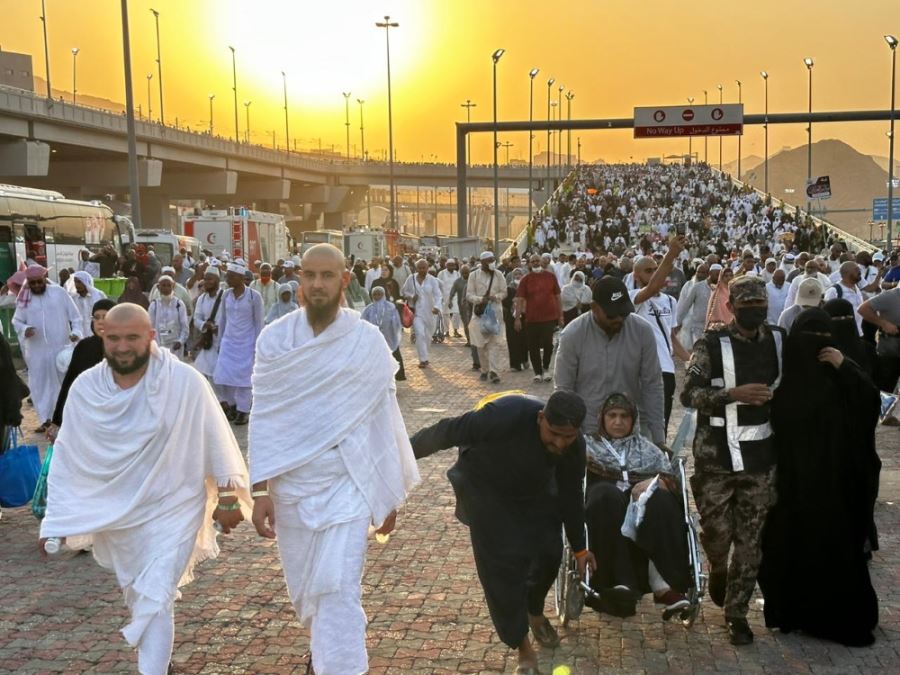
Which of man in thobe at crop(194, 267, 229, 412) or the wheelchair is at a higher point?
man in thobe at crop(194, 267, 229, 412)

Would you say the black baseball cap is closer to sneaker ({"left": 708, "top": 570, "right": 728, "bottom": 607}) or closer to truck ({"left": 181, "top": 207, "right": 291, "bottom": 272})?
sneaker ({"left": 708, "top": 570, "right": 728, "bottom": 607})

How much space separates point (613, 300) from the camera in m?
6.27

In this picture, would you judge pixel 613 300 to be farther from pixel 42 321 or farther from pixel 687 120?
pixel 687 120

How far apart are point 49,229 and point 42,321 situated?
15.5 meters

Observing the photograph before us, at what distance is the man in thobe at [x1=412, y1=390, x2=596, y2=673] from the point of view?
4914mm

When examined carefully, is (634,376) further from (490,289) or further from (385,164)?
(385,164)

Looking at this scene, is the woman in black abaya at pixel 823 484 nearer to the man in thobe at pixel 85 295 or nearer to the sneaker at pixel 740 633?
the sneaker at pixel 740 633

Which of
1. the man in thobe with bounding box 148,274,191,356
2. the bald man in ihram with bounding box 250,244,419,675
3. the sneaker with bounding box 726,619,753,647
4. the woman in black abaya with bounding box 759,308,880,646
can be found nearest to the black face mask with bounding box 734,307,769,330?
the woman in black abaya with bounding box 759,308,880,646

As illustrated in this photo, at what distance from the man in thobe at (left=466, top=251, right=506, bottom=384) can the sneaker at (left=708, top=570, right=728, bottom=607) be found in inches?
417

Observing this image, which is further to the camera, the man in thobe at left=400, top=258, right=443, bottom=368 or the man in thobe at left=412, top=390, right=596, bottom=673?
the man in thobe at left=400, top=258, right=443, bottom=368

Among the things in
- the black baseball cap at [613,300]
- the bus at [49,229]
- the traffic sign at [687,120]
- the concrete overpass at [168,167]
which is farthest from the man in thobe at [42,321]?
the concrete overpass at [168,167]

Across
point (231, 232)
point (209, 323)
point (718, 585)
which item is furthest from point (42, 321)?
point (231, 232)

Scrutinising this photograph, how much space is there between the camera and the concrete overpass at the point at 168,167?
43.8m

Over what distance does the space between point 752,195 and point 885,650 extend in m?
53.3
